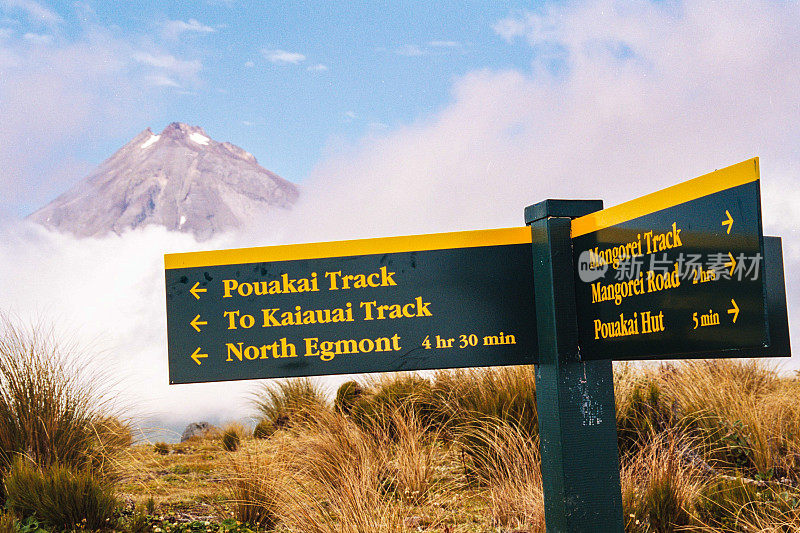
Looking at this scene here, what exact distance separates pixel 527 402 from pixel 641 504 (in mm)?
1837

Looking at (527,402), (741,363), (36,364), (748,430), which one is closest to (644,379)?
(748,430)

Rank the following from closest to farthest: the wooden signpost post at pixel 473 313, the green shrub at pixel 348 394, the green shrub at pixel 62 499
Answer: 1. the wooden signpost post at pixel 473 313
2. the green shrub at pixel 62 499
3. the green shrub at pixel 348 394

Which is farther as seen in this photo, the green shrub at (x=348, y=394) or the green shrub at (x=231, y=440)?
the green shrub at (x=231, y=440)

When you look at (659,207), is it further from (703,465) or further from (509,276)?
(703,465)

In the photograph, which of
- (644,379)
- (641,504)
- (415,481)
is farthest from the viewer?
(644,379)

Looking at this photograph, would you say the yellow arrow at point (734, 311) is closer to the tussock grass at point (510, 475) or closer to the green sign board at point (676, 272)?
the green sign board at point (676, 272)

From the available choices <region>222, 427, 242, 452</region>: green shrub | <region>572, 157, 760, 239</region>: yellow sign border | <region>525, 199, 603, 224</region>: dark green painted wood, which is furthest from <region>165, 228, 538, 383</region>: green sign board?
<region>222, 427, 242, 452</region>: green shrub

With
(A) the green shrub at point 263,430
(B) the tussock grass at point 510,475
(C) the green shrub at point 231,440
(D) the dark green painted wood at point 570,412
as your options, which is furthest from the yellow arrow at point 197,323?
(A) the green shrub at point 263,430

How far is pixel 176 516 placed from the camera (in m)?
5.98

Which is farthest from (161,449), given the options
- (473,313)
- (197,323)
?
(473,313)

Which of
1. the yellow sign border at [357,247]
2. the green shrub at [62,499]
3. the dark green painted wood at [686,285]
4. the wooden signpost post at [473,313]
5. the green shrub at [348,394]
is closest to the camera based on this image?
the dark green painted wood at [686,285]

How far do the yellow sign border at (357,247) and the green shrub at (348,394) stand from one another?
479cm

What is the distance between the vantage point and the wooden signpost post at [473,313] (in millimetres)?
3689

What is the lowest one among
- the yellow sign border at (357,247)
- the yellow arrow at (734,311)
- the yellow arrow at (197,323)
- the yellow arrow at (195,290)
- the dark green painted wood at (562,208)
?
the yellow arrow at (734,311)
